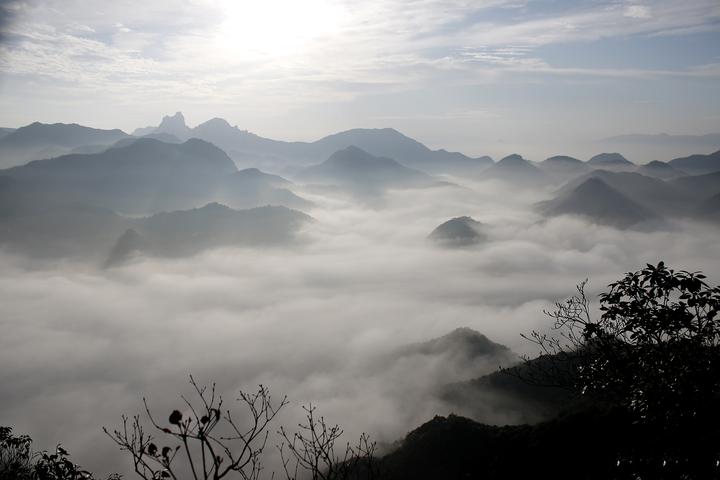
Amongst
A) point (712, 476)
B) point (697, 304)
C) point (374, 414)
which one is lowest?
point (374, 414)

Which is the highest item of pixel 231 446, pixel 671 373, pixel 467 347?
pixel 467 347

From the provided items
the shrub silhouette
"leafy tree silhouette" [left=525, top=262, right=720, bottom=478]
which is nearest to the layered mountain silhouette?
the shrub silhouette

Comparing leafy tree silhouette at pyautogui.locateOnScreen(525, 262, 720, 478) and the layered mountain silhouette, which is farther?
the layered mountain silhouette

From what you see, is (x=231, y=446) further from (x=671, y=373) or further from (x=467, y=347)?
(x=671, y=373)

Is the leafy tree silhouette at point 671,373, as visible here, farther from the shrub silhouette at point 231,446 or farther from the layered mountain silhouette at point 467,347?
the layered mountain silhouette at point 467,347

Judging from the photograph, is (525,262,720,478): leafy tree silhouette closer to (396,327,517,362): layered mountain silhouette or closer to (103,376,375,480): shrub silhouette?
(103,376,375,480): shrub silhouette

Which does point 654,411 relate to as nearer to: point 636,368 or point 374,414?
point 636,368

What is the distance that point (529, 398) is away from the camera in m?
91.3

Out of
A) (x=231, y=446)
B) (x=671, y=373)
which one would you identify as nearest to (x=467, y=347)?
(x=231, y=446)

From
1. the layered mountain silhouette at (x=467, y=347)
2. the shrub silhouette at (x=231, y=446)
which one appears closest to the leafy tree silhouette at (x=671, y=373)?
the shrub silhouette at (x=231, y=446)

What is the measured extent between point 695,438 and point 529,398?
85520 millimetres

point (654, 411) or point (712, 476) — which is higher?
point (654, 411)

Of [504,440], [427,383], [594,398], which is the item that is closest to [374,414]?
[427,383]

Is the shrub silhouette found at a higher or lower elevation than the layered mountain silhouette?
lower
